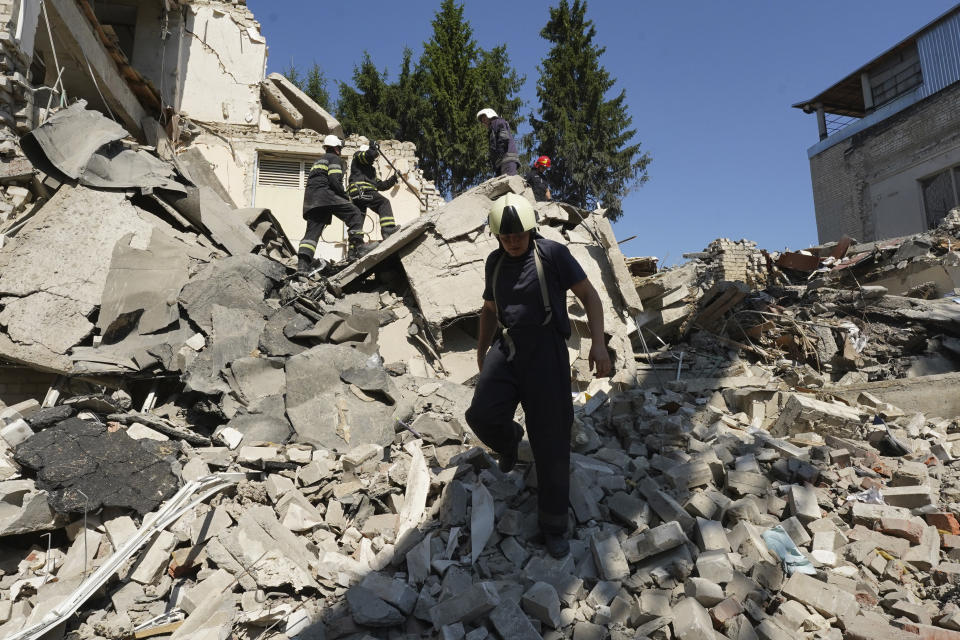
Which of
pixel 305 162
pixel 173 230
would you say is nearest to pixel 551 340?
pixel 173 230

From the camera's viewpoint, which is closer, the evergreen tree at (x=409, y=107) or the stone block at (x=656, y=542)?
the stone block at (x=656, y=542)

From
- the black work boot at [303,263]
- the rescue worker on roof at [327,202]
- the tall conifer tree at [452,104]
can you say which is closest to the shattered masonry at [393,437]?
the black work boot at [303,263]

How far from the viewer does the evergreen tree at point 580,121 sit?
61.5 feet

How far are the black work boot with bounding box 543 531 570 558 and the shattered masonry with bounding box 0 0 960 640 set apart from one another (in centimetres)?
5

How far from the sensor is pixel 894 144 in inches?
582

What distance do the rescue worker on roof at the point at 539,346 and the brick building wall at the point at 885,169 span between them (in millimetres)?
15624

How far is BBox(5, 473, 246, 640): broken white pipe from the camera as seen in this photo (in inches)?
95.6

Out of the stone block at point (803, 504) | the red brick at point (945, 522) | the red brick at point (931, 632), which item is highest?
the stone block at point (803, 504)

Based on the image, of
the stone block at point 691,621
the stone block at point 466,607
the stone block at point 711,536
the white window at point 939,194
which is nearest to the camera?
the stone block at point 691,621

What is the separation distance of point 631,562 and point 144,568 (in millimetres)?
2379

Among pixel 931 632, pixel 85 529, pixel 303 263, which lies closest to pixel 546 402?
pixel 931 632

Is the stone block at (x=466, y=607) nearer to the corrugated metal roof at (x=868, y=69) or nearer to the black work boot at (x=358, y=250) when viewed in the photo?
the black work boot at (x=358, y=250)

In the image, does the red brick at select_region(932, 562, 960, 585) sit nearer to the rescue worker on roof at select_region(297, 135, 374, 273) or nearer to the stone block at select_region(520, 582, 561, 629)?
the stone block at select_region(520, 582, 561, 629)

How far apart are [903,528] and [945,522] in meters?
0.38
